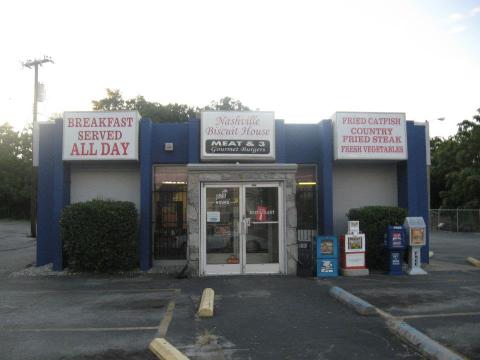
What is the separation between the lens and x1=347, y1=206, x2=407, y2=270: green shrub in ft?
41.3

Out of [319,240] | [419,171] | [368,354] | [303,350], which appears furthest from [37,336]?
[419,171]

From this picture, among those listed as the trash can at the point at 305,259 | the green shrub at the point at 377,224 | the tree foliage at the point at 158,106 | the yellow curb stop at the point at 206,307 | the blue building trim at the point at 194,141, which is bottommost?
the yellow curb stop at the point at 206,307

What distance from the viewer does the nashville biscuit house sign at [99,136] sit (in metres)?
13.0

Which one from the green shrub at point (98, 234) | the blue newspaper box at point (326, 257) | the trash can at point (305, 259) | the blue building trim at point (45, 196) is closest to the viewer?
the blue newspaper box at point (326, 257)

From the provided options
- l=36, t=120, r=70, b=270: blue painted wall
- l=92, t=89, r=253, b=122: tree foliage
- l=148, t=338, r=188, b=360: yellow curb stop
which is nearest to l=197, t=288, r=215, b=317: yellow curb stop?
l=148, t=338, r=188, b=360: yellow curb stop

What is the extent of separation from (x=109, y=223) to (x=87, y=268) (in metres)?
1.54

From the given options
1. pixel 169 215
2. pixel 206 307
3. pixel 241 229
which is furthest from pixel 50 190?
pixel 206 307

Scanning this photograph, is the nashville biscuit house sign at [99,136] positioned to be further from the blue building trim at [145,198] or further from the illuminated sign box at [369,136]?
the illuminated sign box at [369,136]

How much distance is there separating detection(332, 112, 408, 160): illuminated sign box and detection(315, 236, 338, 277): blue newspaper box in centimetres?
288

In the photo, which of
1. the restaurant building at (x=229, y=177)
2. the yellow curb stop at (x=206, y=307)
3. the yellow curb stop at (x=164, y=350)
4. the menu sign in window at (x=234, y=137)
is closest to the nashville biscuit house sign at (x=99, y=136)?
the restaurant building at (x=229, y=177)

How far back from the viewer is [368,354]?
18.8ft

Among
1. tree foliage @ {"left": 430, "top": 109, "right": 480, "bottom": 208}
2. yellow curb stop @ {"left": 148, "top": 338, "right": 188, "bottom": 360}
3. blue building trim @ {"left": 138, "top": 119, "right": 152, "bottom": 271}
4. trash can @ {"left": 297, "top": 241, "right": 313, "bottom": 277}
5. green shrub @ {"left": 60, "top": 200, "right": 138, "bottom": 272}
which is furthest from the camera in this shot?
tree foliage @ {"left": 430, "top": 109, "right": 480, "bottom": 208}

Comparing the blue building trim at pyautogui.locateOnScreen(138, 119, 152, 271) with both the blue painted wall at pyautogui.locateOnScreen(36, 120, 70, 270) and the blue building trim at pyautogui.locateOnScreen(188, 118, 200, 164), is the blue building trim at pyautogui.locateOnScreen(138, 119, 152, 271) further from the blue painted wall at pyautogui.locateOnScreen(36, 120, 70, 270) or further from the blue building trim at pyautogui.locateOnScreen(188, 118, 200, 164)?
the blue painted wall at pyautogui.locateOnScreen(36, 120, 70, 270)

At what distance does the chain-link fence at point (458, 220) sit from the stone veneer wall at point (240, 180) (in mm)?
23442
